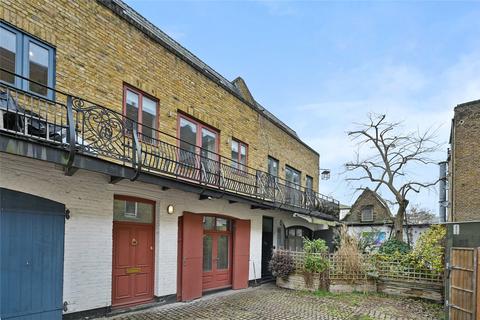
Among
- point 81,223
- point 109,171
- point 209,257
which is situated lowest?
point 209,257

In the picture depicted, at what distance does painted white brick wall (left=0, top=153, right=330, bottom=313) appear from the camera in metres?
6.68

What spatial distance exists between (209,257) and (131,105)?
5.82 m

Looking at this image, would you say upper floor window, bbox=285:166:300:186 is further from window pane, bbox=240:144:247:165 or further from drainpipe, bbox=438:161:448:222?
drainpipe, bbox=438:161:448:222

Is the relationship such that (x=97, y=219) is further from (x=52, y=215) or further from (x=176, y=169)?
(x=176, y=169)

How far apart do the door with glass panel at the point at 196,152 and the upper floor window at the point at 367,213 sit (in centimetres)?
2500

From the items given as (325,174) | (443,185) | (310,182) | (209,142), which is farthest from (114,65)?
(443,185)

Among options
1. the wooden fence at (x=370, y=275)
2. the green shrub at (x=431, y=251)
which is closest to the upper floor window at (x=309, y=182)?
the wooden fence at (x=370, y=275)

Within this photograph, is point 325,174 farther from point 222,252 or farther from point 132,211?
point 132,211

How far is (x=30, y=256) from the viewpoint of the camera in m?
6.58

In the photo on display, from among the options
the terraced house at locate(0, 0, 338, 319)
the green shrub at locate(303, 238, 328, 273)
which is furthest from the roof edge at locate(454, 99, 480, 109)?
the terraced house at locate(0, 0, 338, 319)

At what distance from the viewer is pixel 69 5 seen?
7.61m

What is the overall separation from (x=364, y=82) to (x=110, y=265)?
13.4 meters

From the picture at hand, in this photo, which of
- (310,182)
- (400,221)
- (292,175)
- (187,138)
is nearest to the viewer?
(187,138)

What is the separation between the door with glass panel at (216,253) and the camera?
11.9 m
